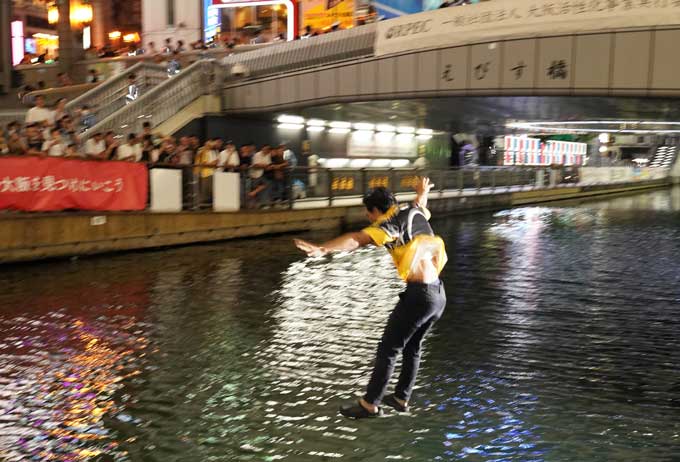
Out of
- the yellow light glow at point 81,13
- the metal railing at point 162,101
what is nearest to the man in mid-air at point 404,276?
the metal railing at point 162,101

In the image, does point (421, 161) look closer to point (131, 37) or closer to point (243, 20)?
point (243, 20)

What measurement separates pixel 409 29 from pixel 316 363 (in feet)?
64.5

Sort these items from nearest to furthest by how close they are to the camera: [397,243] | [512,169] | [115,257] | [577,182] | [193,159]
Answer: [397,243] → [115,257] → [193,159] → [512,169] → [577,182]

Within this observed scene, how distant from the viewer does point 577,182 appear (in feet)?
135

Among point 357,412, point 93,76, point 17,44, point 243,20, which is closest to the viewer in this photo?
point 357,412

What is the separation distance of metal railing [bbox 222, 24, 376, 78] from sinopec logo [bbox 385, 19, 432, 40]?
3.26ft

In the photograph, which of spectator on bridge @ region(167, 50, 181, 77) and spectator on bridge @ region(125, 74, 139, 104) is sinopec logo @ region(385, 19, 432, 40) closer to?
spectator on bridge @ region(167, 50, 181, 77)

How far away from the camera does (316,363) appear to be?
714 cm

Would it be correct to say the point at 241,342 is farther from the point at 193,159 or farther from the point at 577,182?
the point at 577,182

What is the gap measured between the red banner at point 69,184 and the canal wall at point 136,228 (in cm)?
23

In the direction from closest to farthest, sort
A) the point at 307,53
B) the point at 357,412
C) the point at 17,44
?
the point at 357,412, the point at 307,53, the point at 17,44

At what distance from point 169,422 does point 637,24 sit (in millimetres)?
18493

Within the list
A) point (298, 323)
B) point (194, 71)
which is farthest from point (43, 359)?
point (194, 71)

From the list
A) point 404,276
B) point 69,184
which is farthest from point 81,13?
point 404,276
